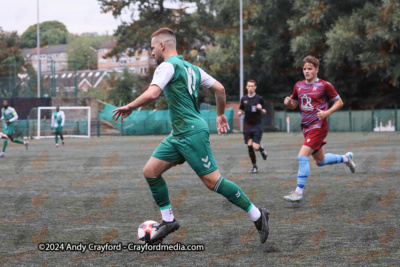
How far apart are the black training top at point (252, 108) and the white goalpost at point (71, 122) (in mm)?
29419

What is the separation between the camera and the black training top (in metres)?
13.5

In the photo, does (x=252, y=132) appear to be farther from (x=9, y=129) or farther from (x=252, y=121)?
(x=9, y=129)

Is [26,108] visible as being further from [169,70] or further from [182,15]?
[169,70]

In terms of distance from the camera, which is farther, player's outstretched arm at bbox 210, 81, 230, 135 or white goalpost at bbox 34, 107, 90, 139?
white goalpost at bbox 34, 107, 90, 139

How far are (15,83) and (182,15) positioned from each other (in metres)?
19.3

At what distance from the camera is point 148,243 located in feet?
18.9

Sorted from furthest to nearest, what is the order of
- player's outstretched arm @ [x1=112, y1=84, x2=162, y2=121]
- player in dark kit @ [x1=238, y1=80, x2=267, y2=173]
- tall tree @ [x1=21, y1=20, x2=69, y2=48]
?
tall tree @ [x1=21, y1=20, x2=69, y2=48] < player in dark kit @ [x1=238, y1=80, x2=267, y2=173] < player's outstretched arm @ [x1=112, y1=84, x2=162, y2=121]

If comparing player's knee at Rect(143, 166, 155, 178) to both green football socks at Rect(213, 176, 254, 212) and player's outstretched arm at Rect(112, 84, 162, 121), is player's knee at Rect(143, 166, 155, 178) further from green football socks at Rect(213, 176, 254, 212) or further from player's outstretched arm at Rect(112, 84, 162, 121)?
player's outstretched arm at Rect(112, 84, 162, 121)

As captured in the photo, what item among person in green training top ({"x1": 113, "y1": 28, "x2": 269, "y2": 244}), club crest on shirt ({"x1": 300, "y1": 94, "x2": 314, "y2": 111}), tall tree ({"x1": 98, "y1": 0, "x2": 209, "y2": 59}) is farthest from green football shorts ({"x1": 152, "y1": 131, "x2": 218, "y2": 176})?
tall tree ({"x1": 98, "y1": 0, "x2": 209, "y2": 59})

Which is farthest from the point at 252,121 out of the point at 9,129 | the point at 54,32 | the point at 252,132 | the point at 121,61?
the point at 54,32

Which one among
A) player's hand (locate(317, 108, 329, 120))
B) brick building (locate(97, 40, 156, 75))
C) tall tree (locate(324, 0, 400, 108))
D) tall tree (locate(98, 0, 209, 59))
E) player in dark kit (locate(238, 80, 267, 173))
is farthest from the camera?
brick building (locate(97, 40, 156, 75))

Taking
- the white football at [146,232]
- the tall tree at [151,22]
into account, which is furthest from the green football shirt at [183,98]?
the tall tree at [151,22]

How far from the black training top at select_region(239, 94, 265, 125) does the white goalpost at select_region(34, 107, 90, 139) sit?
29419mm

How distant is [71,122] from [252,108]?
1301 inches
